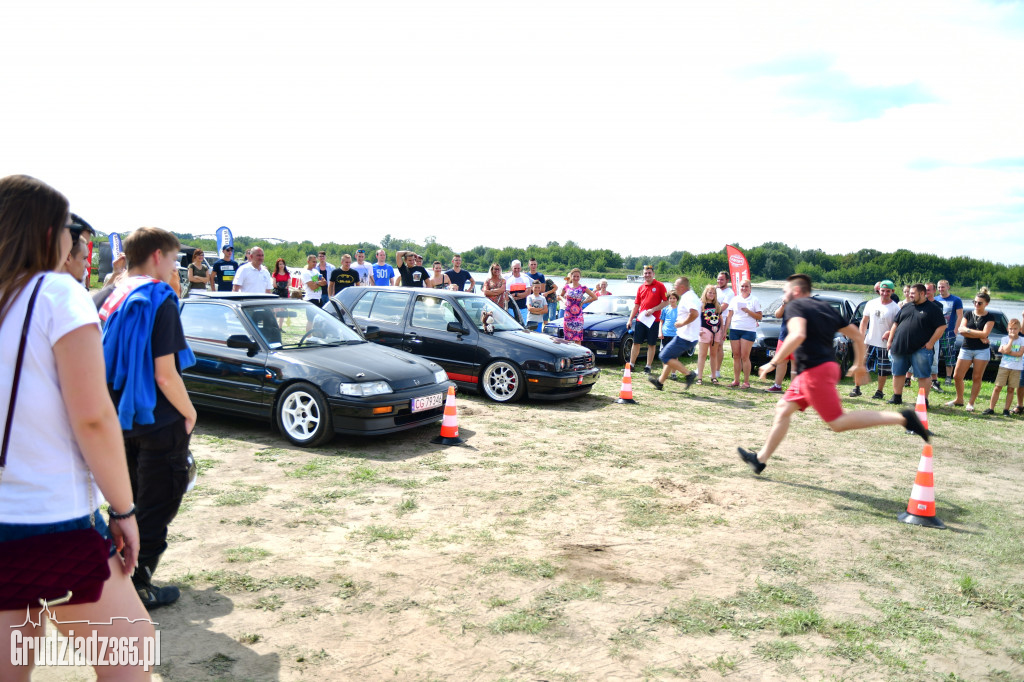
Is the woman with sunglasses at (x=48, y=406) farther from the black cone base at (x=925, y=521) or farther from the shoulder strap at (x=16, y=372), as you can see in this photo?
the black cone base at (x=925, y=521)

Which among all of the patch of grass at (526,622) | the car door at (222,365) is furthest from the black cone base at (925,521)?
the car door at (222,365)

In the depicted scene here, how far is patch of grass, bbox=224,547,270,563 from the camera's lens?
4305 mm

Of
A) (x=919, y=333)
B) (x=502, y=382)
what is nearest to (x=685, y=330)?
(x=919, y=333)

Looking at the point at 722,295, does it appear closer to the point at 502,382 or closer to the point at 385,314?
the point at 502,382

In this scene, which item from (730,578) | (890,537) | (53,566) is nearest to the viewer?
(53,566)

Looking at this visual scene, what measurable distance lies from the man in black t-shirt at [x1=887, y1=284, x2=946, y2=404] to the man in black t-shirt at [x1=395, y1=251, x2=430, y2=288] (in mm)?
8879

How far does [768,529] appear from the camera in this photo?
5234 mm

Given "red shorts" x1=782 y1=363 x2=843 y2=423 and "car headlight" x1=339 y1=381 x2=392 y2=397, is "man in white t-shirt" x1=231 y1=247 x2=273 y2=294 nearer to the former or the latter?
"car headlight" x1=339 y1=381 x2=392 y2=397

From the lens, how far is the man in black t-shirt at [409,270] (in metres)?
13.9

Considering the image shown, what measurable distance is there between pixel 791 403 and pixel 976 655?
2.89m

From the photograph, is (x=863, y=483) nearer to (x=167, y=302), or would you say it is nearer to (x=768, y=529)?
(x=768, y=529)

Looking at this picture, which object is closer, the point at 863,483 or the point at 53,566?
the point at 53,566

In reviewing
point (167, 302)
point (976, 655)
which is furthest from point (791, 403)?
point (167, 302)

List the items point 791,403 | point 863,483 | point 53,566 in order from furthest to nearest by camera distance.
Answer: point 863,483 < point 791,403 < point 53,566
